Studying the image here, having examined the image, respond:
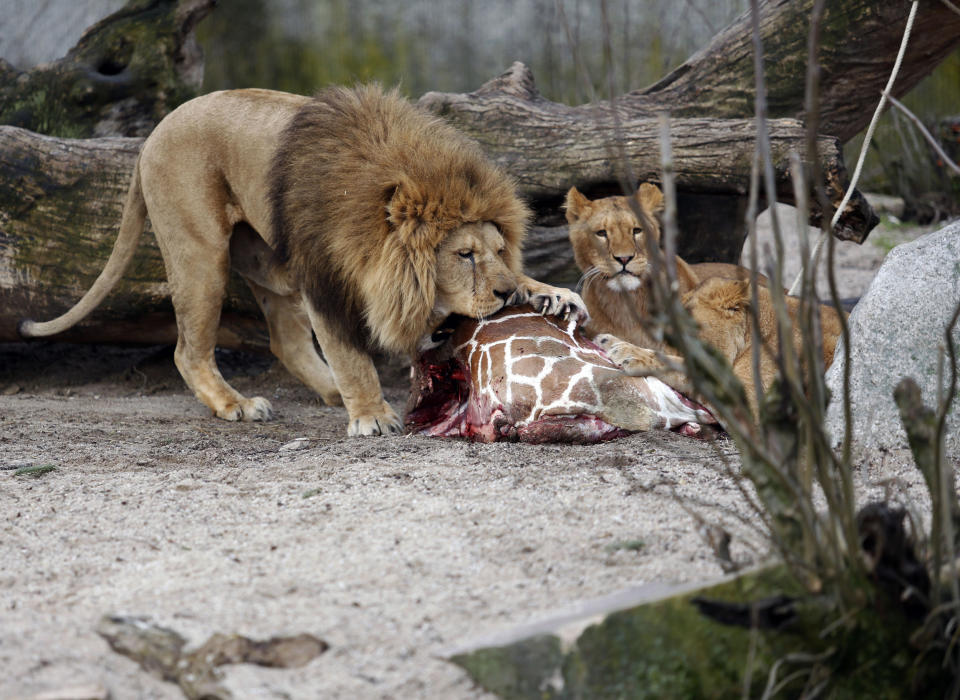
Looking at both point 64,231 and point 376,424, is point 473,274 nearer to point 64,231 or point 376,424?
point 376,424

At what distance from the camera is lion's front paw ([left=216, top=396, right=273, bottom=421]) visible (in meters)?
4.86

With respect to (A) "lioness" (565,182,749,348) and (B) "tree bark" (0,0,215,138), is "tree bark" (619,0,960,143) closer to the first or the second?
(A) "lioness" (565,182,749,348)

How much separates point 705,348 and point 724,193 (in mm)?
3255

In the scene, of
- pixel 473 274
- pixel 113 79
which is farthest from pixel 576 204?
pixel 113 79

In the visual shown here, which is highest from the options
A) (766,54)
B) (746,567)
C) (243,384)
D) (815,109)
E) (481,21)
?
(481,21)

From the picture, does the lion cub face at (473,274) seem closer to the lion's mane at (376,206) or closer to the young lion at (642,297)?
the lion's mane at (376,206)

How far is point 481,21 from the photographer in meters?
10.4

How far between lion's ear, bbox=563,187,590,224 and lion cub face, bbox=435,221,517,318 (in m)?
0.83

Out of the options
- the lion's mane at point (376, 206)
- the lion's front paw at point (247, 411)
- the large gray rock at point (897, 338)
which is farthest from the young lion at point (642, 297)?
the lion's front paw at point (247, 411)

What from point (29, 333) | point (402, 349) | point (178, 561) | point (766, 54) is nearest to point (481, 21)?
point (766, 54)

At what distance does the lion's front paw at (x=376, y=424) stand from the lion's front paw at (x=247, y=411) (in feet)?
2.37

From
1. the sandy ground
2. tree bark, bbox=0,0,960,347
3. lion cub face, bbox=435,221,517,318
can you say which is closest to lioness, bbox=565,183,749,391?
tree bark, bbox=0,0,960,347

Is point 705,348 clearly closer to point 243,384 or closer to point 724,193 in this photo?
point 724,193

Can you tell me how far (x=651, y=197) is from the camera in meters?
4.62
